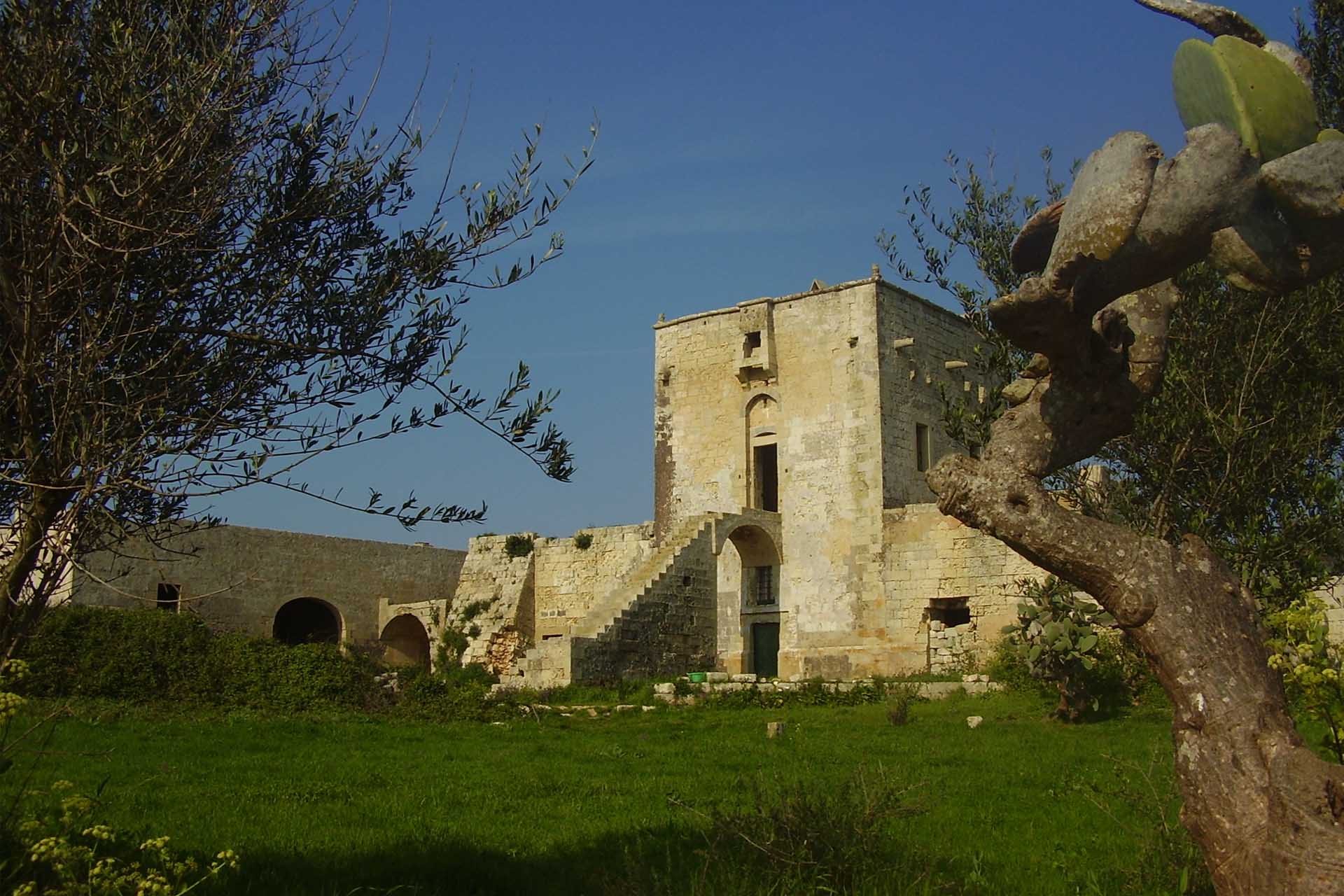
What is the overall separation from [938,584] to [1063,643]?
765 cm

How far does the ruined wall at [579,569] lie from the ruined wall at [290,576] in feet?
17.6

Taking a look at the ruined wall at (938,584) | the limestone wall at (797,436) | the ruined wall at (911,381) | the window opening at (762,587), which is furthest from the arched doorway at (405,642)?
the ruined wall at (911,381)

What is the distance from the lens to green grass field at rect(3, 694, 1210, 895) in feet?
20.0

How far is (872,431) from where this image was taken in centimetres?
2377

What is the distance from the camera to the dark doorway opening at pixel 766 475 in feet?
84.5

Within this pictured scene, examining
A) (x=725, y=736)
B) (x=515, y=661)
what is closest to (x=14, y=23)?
(x=725, y=736)

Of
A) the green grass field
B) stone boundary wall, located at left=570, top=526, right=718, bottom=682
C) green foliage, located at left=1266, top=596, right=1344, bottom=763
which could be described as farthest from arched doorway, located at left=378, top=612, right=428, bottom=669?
green foliage, located at left=1266, top=596, right=1344, bottom=763

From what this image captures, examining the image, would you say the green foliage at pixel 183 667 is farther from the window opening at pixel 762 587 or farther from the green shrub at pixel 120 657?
the window opening at pixel 762 587

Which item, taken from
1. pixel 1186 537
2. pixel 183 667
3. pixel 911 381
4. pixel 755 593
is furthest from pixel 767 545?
pixel 1186 537

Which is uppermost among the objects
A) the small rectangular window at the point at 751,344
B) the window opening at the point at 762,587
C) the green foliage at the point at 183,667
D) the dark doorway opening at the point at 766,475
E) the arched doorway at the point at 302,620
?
the small rectangular window at the point at 751,344

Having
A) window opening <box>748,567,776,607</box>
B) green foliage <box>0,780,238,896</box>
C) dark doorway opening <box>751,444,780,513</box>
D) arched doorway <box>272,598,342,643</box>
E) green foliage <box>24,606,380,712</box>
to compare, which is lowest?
green foliage <box>0,780,238,896</box>

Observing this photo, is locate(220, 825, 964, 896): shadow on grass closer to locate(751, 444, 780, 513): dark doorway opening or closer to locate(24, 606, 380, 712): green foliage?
locate(24, 606, 380, 712): green foliage

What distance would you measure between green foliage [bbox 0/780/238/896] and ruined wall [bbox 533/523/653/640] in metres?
21.0

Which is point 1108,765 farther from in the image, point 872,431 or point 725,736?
point 872,431
